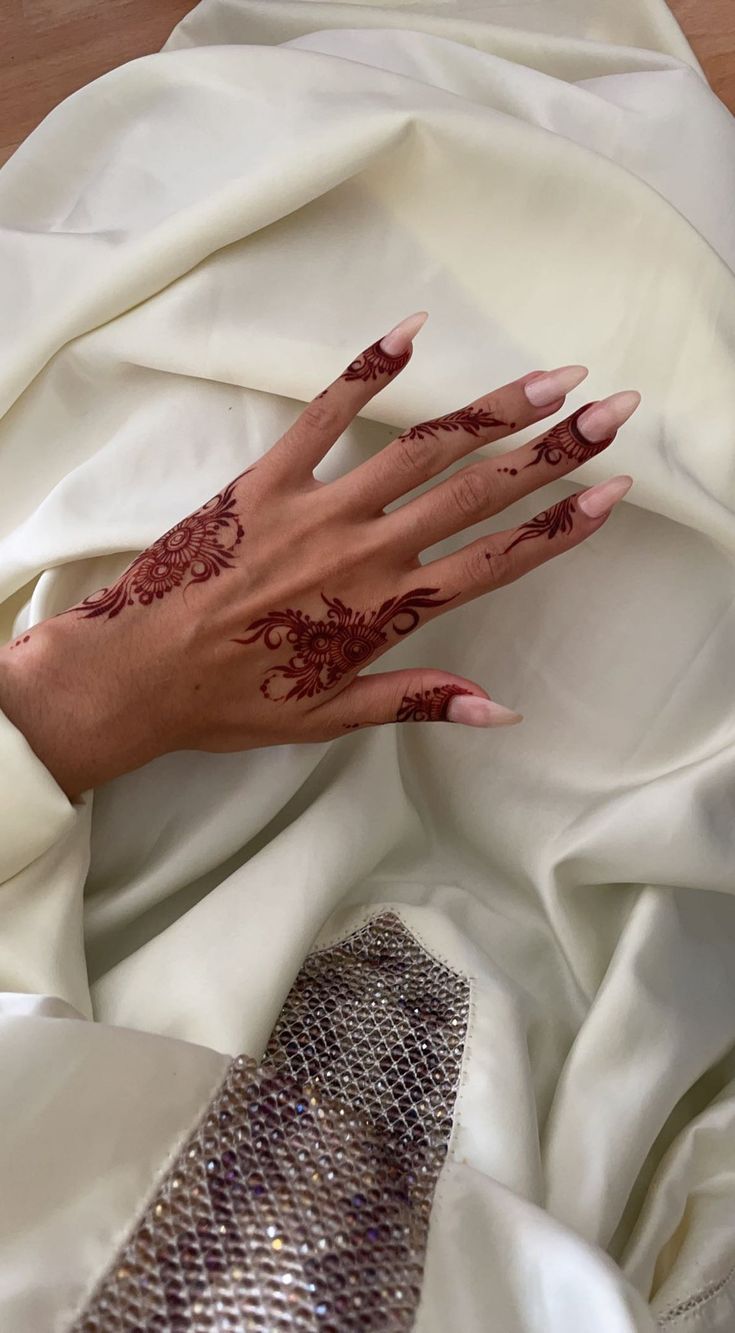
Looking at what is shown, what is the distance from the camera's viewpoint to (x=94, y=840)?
833mm

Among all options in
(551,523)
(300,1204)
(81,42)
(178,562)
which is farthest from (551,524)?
(81,42)

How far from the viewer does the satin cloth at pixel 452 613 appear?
A: 76 centimetres

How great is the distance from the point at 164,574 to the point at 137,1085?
1.16 ft

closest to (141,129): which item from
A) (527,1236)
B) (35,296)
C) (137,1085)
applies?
(35,296)

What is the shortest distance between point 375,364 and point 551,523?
17 centimetres

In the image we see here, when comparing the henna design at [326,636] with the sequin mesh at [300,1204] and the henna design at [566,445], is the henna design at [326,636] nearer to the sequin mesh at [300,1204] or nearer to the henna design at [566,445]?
the henna design at [566,445]

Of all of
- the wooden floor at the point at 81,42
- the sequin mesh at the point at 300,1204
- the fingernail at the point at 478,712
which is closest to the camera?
the sequin mesh at the point at 300,1204

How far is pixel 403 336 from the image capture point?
79 centimetres

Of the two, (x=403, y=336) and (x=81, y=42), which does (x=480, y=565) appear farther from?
(x=81, y=42)

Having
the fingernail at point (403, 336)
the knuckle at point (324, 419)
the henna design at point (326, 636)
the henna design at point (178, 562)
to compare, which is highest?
the fingernail at point (403, 336)

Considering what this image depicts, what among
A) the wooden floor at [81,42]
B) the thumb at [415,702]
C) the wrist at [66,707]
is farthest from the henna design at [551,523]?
the wooden floor at [81,42]

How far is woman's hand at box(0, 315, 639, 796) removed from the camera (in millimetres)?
777

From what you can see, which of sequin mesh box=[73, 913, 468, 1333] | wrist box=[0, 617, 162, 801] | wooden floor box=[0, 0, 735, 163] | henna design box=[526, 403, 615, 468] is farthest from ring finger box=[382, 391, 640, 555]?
wooden floor box=[0, 0, 735, 163]

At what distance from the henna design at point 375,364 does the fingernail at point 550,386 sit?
9cm
